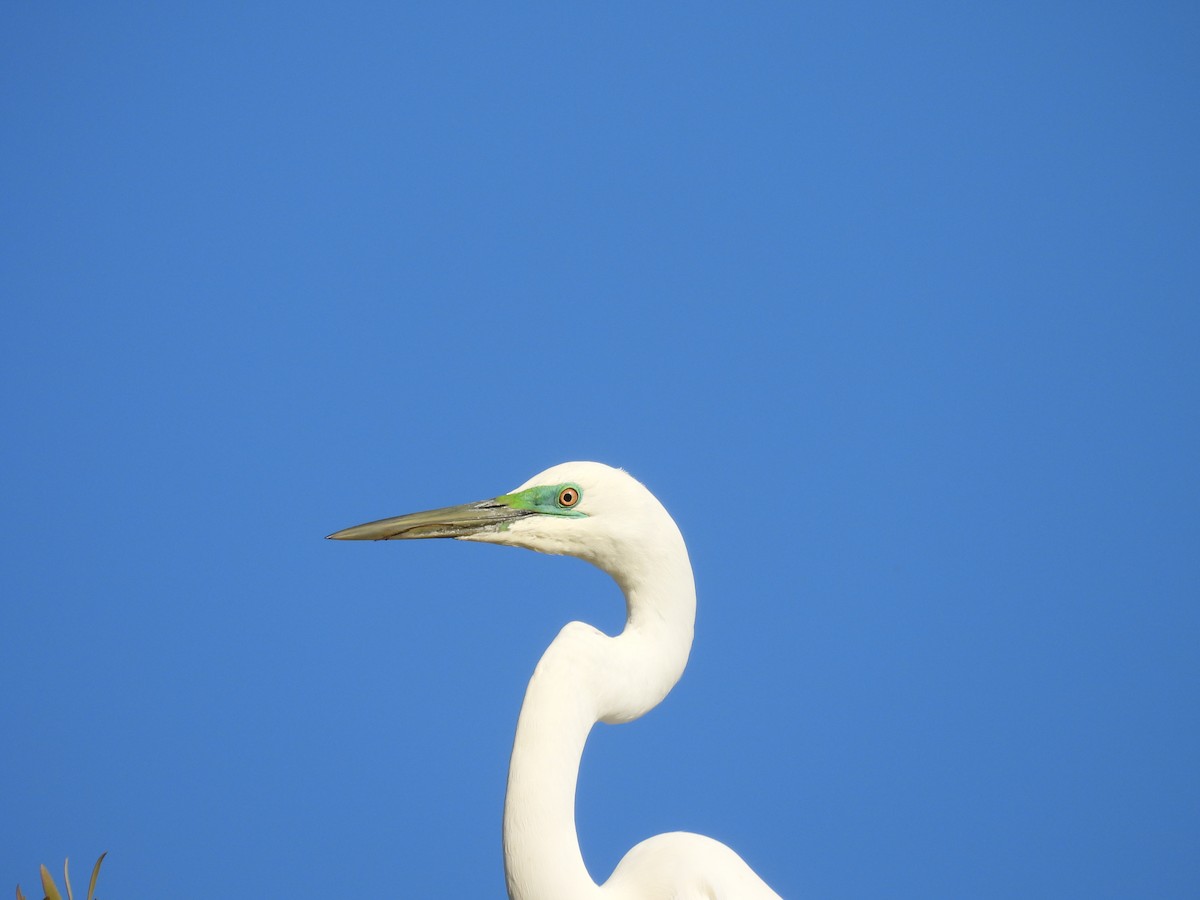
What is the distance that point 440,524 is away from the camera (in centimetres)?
197

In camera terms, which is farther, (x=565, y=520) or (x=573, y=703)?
(x=565, y=520)

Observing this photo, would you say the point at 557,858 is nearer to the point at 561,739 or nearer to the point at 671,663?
the point at 561,739

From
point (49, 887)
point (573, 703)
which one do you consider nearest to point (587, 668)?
point (573, 703)

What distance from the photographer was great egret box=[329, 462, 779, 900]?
5.47ft

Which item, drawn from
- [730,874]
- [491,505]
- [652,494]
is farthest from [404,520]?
[730,874]

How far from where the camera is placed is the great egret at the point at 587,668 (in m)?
1.67

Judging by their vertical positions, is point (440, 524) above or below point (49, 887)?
above

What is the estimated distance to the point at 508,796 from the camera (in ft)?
5.54

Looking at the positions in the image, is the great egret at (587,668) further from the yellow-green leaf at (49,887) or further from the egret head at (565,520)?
the yellow-green leaf at (49,887)

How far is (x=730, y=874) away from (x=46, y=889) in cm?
104

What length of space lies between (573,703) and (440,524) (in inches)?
16.2

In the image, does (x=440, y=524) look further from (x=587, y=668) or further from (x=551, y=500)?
(x=587, y=668)

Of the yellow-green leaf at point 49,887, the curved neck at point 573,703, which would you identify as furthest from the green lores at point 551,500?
the yellow-green leaf at point 49,887

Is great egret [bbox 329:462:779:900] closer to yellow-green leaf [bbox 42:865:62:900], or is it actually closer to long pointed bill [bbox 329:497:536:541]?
long pointed bill [bbox 329:497:536:541]
